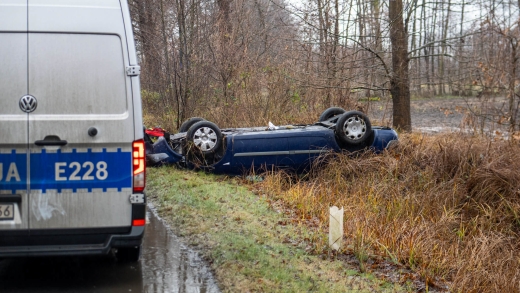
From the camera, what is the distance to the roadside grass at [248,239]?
5.49 meters

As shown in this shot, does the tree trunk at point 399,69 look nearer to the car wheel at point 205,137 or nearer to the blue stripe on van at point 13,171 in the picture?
the car wheel at point 205,137

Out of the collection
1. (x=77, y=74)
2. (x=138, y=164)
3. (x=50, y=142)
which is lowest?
(x=138, y=164)

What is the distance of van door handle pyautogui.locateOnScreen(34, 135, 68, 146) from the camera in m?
4.81

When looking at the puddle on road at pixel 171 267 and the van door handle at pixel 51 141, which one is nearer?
the van door handle at pixel 51 141

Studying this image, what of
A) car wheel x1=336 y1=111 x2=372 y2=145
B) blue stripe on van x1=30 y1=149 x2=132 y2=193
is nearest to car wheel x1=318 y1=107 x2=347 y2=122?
car wheel x1=336 y1=111 x2=372 y2=145

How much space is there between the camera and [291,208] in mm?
9016

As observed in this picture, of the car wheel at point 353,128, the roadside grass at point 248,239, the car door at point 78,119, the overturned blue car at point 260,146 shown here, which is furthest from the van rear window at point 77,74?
the car wheel at point 353,128

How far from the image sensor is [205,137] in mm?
11289

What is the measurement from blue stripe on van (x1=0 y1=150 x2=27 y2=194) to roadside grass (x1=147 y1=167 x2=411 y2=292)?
76.2 inches

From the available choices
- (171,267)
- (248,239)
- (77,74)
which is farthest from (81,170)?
(248,239)

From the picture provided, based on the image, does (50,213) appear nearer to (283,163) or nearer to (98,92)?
(98,92)

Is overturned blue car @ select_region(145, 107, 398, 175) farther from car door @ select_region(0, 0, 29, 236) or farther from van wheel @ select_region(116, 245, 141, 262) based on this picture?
car door @ select_region(0, 0, 29, 236)

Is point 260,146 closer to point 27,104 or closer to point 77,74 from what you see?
point 77,74

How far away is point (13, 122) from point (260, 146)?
22.0ft
